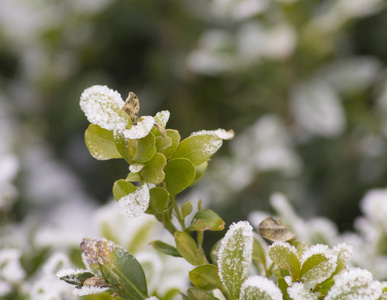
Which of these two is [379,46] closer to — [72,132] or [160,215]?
[72,132]

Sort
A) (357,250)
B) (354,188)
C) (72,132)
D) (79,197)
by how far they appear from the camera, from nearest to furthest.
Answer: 1. (357,250)
2. (354,188)
3. (79,197)
4. (72,132)

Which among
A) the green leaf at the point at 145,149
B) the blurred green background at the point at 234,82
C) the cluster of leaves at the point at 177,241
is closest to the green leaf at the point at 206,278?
the cluster of leaves at the point at 177,241

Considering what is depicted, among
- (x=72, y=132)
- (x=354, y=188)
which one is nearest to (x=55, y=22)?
(x=72, y=132)

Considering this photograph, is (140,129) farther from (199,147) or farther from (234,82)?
(234,82)

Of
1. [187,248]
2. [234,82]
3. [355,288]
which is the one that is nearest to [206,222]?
[187,248]

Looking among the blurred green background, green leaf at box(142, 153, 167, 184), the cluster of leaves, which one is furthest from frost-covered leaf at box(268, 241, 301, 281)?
the blurred green background
